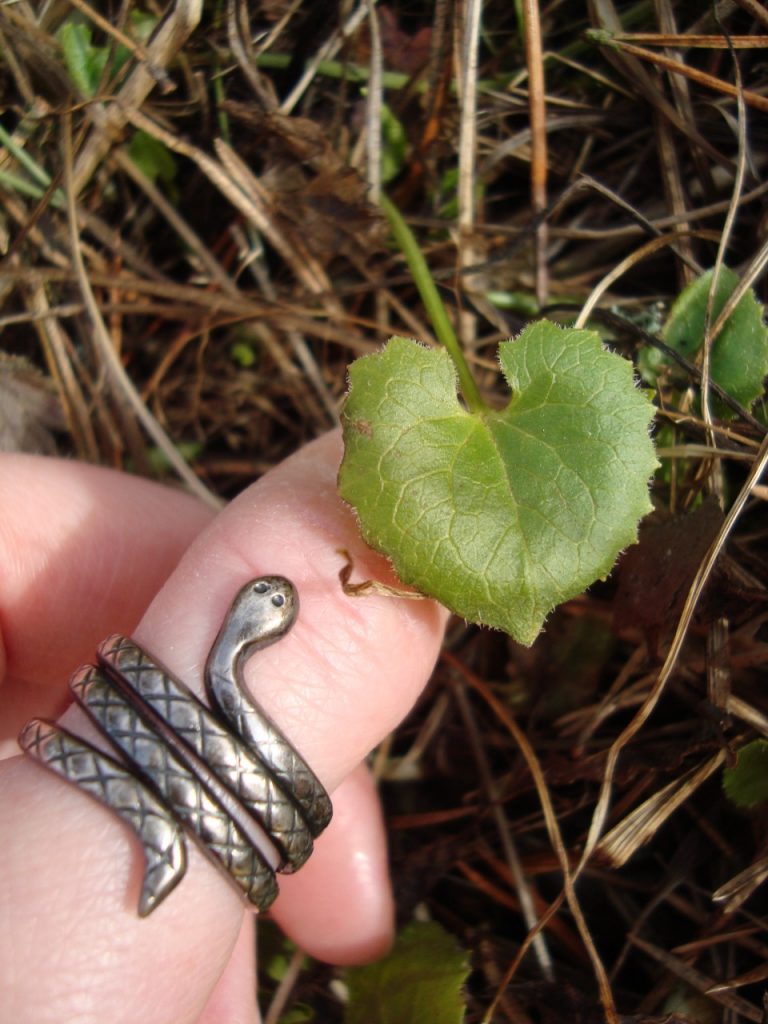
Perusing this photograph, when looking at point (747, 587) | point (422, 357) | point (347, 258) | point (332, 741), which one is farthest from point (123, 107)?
point (747, 587)

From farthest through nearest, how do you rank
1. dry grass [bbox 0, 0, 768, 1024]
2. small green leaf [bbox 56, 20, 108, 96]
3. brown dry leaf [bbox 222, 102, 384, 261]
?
brown dry leaf [bbox 222, 102, 384, 261], small green leaf [bbox 56, 20, 108, 96], dry grass [bbox 0, 0, 768, 1024]

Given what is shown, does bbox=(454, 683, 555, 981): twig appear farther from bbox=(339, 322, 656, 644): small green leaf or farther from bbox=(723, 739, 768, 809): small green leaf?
bbox=(339, 322, 656, 644): small green leaf

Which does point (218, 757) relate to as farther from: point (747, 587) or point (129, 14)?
point (129, 14)

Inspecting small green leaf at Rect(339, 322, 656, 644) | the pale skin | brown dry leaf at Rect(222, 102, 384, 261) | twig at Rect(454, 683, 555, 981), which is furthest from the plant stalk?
twig at Rect(454, 683, 555, 981)

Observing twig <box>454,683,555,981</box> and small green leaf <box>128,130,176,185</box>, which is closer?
twig <box>454,683,555,981</box>

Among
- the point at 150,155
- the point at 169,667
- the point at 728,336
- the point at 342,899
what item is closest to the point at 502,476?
the point at 169,667

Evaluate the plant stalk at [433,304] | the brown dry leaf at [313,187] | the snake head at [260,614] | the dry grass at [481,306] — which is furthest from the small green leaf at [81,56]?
the snake head at [260,614]
